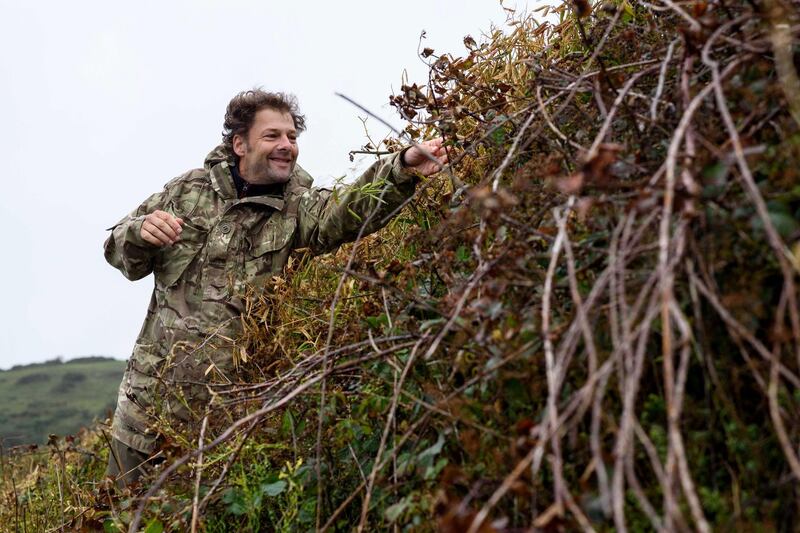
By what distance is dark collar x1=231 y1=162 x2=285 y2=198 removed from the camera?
5656mm

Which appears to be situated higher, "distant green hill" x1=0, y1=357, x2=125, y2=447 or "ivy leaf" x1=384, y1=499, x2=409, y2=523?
"distant green hill" x1=0, y1=357, x2=125, y2=447

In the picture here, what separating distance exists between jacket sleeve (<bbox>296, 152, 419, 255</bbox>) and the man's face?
36 cm

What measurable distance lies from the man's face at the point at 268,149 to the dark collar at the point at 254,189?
4 cm

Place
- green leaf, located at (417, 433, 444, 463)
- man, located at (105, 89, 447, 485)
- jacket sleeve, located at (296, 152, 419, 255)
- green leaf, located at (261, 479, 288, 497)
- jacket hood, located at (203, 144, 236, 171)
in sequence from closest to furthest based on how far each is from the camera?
1. green leaf, located at (417, 433, 444, 463)
2. green leaf, located at (261, 479, 288, 497)
3. jacket sleeve, located at (296, 152, 419, 255)
4. man, located at (105, 89, 447, 485)
5. jacket hood, located at (203, 144, 236, 171)

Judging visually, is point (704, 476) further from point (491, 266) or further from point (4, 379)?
point (4, 379)

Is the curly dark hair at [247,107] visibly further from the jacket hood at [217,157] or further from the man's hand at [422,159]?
the man's hand at [422,159]

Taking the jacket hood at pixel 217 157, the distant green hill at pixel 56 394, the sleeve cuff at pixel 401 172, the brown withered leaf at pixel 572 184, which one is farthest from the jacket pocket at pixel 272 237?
the distant green hill at pixel 56 394

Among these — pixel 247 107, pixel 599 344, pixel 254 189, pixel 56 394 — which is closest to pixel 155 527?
pixel 599 344

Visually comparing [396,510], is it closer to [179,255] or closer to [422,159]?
[422,159]

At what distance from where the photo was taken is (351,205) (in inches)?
195

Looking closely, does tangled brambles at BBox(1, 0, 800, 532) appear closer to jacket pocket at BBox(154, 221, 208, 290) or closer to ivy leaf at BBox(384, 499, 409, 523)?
ivy leaf at BBox(384, 499, 409, 523)

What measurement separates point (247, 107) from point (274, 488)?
3.81 meters

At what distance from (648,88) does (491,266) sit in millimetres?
1037

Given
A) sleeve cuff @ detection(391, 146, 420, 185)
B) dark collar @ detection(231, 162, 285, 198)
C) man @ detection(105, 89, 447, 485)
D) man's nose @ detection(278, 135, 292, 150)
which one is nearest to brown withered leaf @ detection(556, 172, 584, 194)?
sleeve cuff @ detection(391, 146, 420, 185)
